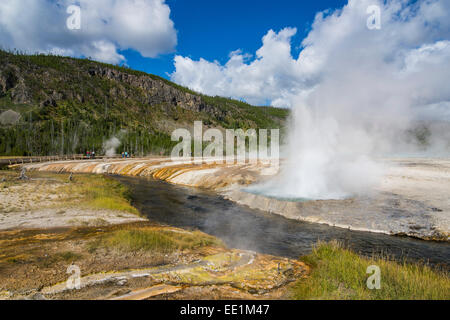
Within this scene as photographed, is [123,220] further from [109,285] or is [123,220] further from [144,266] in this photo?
[109,285]

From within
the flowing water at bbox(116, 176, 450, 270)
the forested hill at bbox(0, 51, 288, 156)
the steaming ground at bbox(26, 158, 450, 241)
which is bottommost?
the flowing water at bbox(116, 176, 450, 270)

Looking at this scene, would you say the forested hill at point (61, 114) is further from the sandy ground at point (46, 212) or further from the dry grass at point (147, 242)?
the dry grass at point (147, 242)

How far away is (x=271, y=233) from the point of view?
15055mm

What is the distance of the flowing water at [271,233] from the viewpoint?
12039mm

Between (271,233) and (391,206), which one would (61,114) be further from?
(391,206)

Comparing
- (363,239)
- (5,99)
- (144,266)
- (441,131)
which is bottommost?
(363,239)

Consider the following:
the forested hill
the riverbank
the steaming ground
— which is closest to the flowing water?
the steaming ground

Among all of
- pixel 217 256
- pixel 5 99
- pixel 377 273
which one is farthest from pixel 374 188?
pixel 5 99

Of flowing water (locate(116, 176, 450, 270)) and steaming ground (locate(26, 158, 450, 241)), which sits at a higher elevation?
steaming ground (locate(26, 158, 450, 241))

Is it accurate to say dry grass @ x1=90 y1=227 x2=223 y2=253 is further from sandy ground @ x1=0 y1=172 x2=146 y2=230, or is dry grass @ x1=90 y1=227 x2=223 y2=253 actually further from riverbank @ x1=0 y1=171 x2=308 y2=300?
sandy ground @ x1=0 y1=172 x2=146 y2=230

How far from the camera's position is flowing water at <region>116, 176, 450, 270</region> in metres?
12.0

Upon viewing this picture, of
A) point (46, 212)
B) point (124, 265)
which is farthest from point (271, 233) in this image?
point (46, 212)
